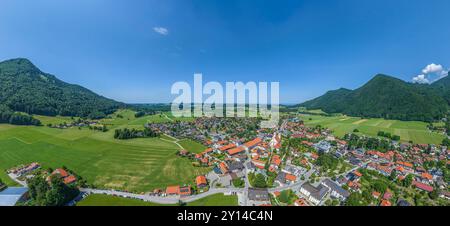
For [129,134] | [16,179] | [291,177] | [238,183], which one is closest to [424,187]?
[291,177]

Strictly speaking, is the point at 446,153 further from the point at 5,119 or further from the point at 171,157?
the point at 5,119

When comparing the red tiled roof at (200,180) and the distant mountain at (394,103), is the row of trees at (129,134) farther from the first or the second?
the distant mountain at (394,103)

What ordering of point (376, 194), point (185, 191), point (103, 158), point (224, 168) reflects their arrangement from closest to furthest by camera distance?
point (376, 194)
point (185, 191)
point (224, 168)
point (103, 158)

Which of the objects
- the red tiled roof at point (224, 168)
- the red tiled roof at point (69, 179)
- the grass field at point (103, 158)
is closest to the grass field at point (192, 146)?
the grass field at point (103, 158)

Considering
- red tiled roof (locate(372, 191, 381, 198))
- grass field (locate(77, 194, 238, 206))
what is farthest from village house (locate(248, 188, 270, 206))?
red tiled roof (locate(372, 191, 381, 198))

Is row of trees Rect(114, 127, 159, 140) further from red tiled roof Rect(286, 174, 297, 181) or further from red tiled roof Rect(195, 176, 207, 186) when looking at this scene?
red tiled roof Rect(286, 174, 297, 181)

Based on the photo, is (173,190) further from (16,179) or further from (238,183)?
(16,179)

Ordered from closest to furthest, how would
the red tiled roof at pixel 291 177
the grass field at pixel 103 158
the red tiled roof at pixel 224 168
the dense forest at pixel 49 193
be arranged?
the dense forest at pixel 49 193, the grass field at pixel 103 158, the red tiled roof at pixel 291 177, the red tiled roof at pixel 224 168
